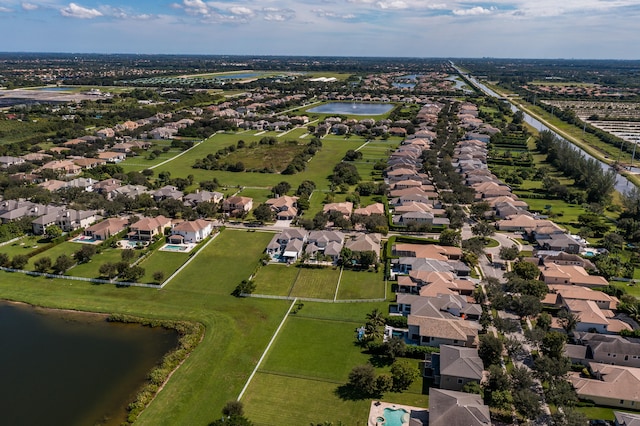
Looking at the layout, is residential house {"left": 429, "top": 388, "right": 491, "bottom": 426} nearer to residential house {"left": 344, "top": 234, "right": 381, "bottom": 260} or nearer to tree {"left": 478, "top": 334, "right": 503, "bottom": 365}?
tree {"left": 478, "top": 334, "right": 503, "bottom": 365}

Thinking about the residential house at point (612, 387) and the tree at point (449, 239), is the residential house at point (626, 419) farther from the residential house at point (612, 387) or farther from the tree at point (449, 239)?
the tree at point (449, 239)

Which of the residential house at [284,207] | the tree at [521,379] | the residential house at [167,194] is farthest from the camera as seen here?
the residential house at [167,194]

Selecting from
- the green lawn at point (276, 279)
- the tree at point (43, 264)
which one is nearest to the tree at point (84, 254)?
the tree at point (43, 264)

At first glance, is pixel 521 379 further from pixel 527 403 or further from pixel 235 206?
pixel 235 206

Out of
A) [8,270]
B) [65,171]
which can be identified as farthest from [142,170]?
[8,270]

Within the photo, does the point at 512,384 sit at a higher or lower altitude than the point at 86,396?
higher

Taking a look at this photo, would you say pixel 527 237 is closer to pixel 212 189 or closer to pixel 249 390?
pixel 249 390

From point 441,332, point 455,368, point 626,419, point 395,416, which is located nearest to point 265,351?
point 395,416
